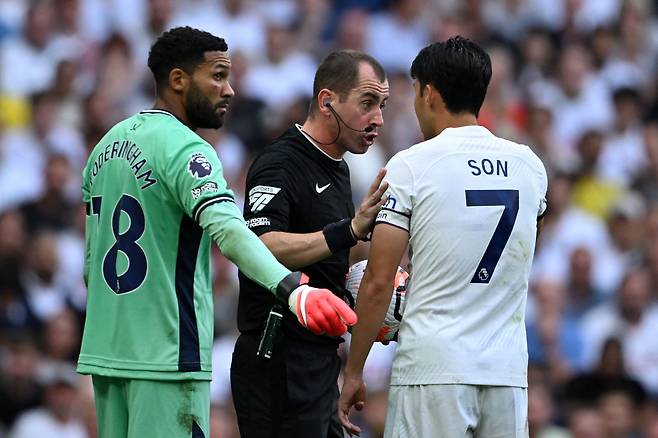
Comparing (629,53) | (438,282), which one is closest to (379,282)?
(438,282)

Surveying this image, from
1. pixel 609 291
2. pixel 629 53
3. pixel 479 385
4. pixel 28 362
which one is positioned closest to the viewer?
pixel 479 385

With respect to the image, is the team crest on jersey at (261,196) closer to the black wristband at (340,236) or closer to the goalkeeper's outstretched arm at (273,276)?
the black wristband at (340,236)

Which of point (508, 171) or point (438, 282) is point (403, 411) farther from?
point (508, 171)

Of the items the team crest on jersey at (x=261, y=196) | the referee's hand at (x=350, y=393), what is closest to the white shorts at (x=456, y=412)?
the referee's hand at (x=350, y=393)

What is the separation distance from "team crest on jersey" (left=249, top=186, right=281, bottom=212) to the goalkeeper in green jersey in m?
0.44

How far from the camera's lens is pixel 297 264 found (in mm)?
6180

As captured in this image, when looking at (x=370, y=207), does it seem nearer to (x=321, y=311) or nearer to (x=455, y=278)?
(x=455, y=278)

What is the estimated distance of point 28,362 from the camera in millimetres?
10516

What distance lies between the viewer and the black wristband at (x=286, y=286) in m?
5.38

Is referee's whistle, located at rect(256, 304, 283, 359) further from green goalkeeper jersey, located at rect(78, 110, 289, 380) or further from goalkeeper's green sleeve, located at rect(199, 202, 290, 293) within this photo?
goalkeeper's green sleeve, located at rect(199, 202, 290, 293)

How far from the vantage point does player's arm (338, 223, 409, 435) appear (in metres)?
5.77

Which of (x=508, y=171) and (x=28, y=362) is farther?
(x=28, y=362)

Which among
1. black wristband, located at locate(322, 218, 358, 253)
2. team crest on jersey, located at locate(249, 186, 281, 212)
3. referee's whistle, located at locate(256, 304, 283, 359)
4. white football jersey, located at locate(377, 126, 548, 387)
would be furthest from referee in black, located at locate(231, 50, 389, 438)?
white football jersey, located at locate(377, 126, 548, 387)

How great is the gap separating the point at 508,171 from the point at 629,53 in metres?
10.3
